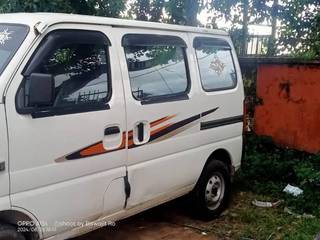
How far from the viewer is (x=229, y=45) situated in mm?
5617

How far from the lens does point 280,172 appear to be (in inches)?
265

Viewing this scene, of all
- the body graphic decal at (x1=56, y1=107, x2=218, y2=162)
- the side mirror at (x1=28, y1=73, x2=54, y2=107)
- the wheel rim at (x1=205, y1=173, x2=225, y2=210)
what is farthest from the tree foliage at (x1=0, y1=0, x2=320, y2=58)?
the side mirror at (x1=28, y1=73, x2=54, y2=107)

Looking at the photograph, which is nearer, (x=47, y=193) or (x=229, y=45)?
(x=47, y=193)

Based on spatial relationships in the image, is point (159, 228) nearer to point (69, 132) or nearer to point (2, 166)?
point (69, 132)

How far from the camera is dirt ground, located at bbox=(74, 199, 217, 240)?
4781 millimetres

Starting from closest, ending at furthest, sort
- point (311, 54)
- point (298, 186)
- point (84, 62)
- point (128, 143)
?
1. point (84, 62)
2. point (128, 143)
3. point (298, 186)
4. point (311, 54)

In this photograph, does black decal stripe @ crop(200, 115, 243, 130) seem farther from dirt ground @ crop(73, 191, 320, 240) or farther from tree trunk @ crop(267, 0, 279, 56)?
tree trunk @ crop(267, 0, 279, 56)

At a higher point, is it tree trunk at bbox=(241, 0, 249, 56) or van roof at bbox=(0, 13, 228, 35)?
tree trunk at bbox=(241, 0, 249, 56)

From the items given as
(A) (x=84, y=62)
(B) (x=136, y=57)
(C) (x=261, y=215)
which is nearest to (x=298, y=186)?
(C) (x=261, y=215)

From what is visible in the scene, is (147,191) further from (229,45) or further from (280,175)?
(280,175)

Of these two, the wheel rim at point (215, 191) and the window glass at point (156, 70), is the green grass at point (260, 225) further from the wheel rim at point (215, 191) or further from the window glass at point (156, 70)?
the window glass at point (156, 70)

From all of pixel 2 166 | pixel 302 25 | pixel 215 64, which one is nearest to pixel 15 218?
pixel 2 166

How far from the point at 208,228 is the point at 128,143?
5.85 ft

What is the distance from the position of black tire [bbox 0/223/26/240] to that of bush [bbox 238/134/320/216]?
3692 millimetres
